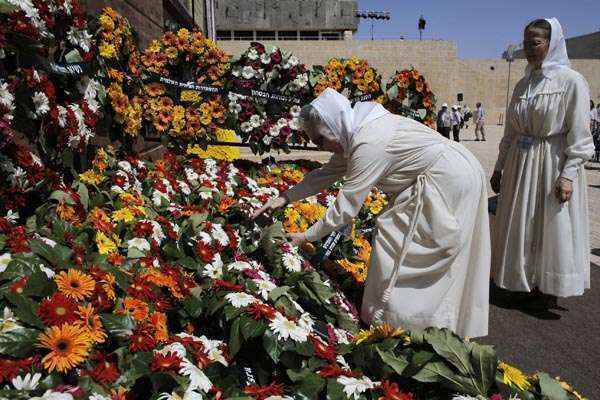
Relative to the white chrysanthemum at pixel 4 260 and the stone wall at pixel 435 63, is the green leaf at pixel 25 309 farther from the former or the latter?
the stone wall at pixel 435 63

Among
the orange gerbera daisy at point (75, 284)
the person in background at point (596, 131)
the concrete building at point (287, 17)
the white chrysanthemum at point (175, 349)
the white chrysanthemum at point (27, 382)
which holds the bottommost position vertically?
the person in background at point (596, 131)

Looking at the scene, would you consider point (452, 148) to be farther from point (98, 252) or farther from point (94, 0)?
point (94, 0)

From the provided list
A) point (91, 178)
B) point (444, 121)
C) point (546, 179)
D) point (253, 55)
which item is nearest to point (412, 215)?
point (546, 179)

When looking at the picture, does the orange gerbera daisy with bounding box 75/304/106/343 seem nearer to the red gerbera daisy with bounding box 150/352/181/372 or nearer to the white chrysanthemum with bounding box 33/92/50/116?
the red gerbera daisy with bounding box 150/352/181/372

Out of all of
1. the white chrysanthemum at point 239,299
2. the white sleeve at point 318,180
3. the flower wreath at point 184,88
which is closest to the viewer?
the white chrysanthemum at point 239,299

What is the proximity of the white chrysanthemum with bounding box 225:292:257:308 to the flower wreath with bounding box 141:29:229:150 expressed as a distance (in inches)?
134

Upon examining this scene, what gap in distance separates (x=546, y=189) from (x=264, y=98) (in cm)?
300

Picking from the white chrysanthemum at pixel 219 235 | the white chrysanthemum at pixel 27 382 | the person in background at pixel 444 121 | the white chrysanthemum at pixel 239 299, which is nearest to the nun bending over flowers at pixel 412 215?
the white chrysanthemum at pixel 219 235

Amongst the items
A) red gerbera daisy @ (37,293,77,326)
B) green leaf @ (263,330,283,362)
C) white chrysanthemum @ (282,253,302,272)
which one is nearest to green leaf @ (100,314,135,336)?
red gerbera daisy @ (37,293,77,326)

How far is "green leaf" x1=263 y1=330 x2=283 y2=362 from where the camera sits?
1680mm

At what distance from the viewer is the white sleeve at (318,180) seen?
9.64 ft

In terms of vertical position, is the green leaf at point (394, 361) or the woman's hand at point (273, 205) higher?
the woman's hand at point (273, 205)

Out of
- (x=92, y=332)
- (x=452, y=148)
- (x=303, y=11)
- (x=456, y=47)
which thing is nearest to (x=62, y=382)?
(x=92, y=332)

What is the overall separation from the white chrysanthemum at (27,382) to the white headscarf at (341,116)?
169cm
